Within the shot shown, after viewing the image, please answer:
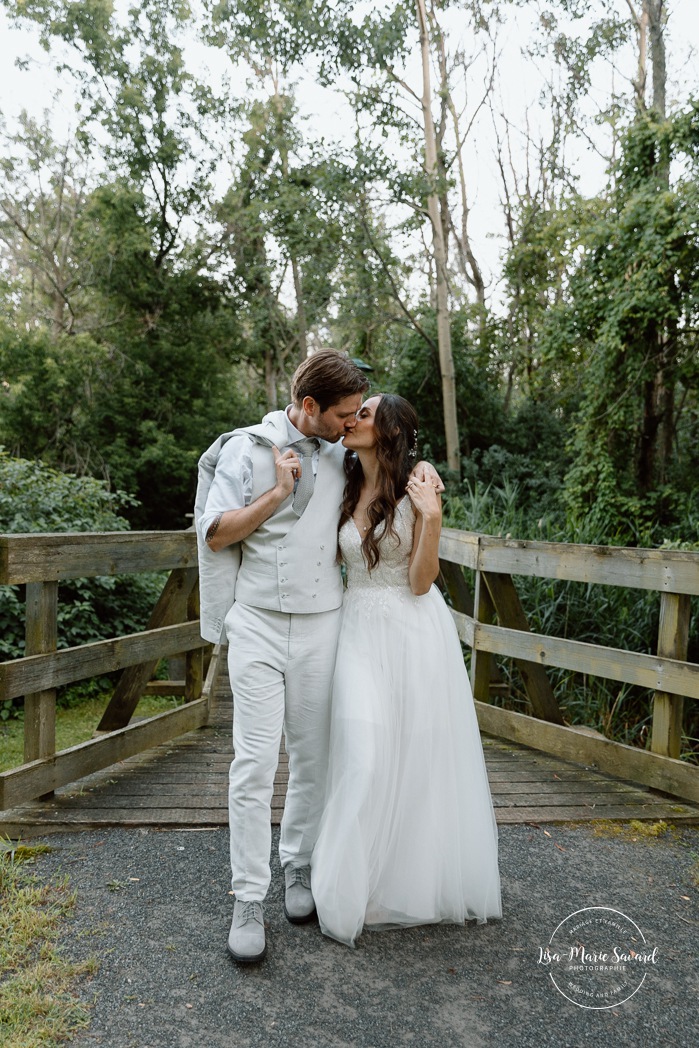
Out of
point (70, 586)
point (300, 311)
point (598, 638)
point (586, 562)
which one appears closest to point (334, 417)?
point (586, 562)

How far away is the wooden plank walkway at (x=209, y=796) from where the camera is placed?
344 cm

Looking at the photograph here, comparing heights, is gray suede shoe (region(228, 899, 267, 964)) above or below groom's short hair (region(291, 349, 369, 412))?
below

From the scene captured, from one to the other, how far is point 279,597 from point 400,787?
2.53ft

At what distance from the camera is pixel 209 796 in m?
3.74

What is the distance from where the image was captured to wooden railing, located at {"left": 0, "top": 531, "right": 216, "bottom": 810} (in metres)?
3.29

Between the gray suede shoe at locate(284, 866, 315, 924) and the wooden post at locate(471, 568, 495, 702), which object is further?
the wooden post at locate(471, 568, 495, 702)

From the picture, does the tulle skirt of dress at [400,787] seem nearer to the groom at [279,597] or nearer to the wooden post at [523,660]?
the groom at [279,597]

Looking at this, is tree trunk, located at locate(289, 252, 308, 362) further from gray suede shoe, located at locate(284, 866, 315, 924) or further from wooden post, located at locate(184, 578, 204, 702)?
gray suede shoe, located at locate(284, 866, 315, 924)

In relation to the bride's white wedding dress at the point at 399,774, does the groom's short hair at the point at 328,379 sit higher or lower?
higher

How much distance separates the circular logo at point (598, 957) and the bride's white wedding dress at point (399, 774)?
0.87 feet

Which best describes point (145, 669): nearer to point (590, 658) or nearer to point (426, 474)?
point (426, 474)

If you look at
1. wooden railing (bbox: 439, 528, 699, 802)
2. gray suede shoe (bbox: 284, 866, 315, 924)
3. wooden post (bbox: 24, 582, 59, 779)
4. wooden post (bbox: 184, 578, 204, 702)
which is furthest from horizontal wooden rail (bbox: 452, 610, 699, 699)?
wooden post (bbox: 24, 582, 59, 779)

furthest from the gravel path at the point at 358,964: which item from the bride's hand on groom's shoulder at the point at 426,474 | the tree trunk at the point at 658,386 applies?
the tree trunk at the point at 658,386

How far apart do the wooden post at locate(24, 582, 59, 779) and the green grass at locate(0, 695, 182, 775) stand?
6.66ft
